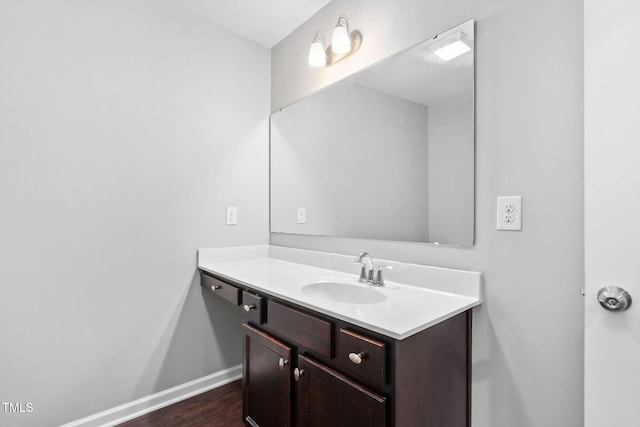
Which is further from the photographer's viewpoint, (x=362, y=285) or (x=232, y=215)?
(x=232, y=215)

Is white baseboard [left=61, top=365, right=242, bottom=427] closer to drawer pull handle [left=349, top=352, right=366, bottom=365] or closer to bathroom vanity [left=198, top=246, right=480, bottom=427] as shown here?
bathroom vanity [left=198, top=246, right=480, bottom=427]

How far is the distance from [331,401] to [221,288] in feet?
3.05

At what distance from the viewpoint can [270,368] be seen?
1.39 metres

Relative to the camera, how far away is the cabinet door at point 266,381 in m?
1.30

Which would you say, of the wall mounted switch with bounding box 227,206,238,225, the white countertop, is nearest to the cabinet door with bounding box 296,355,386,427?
the white countertop

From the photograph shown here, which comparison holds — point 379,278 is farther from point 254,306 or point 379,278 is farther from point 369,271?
point 254,306

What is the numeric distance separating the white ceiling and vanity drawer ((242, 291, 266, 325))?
1.66 m

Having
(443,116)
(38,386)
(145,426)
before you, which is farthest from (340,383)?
(38,386)

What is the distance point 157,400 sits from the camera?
185cm

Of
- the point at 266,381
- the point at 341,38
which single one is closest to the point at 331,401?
the point at 266,381

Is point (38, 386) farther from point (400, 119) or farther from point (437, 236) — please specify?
point (400, 119)

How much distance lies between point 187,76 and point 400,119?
4.38ft

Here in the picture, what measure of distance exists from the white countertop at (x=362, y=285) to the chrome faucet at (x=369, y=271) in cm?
4

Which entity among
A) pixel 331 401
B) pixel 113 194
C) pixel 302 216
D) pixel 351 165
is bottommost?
pixel 331 401
